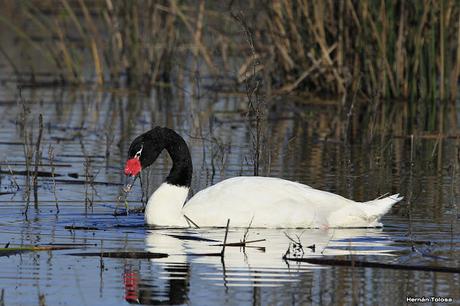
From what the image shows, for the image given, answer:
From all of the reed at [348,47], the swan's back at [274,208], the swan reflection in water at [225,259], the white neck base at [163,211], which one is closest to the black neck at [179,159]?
the white neck base at [163,211]

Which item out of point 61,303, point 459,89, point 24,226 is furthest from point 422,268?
point 459,89

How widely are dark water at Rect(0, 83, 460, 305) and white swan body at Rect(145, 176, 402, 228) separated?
0.12m

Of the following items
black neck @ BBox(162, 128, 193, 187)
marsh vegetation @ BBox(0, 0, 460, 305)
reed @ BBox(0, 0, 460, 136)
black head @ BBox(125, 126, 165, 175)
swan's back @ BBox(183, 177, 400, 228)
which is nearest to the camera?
marsh vegetation @ BBox(0, 0, 460, 305)

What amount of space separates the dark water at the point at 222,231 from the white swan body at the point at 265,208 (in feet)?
Result: 0.39

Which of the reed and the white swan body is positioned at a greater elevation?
the reed

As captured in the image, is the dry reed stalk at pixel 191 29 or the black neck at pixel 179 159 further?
the dry reed stalk at pixel 191 29

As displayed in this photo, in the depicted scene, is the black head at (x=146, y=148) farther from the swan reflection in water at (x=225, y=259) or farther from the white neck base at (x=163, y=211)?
the swan reflection in water at (x=225, y=259)

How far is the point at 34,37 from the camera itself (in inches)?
995

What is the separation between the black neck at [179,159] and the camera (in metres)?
10.3

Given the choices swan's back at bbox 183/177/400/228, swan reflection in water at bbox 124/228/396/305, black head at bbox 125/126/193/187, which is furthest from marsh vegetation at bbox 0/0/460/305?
black head at bbox 125/126/193/187

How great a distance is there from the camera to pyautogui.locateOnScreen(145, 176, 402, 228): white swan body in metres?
9.64

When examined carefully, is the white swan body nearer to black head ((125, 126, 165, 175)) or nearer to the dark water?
the dark water

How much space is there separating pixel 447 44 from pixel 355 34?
1246 millimetres

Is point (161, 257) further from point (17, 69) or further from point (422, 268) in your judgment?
point (17, 69)
